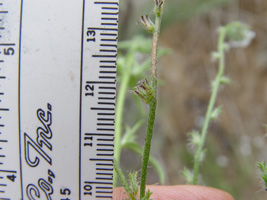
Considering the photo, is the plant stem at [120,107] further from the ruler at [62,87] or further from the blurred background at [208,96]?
the blurred background at [208,96]

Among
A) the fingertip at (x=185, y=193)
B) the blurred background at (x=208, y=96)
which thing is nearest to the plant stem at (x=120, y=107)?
the fingertip at (x=185, y=193)

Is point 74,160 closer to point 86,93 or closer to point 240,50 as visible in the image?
point 86,93

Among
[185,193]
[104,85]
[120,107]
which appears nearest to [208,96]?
[120,107]

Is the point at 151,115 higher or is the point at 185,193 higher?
the point at 151,115

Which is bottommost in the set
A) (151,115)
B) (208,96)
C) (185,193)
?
(185,193)

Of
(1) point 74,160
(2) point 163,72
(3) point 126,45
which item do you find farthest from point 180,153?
(1) point 74,160

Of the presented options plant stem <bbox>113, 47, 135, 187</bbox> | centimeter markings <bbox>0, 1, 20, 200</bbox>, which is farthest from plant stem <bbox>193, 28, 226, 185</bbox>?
centimeter markings <bbox>0, 1, 20, 200</bbox>

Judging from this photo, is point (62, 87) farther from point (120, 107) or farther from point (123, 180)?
point (120, 107)
